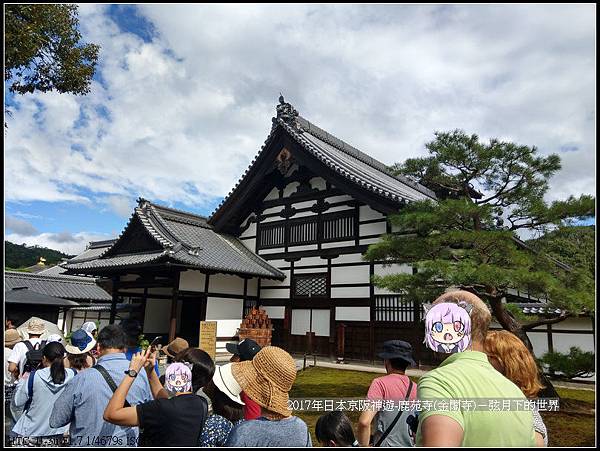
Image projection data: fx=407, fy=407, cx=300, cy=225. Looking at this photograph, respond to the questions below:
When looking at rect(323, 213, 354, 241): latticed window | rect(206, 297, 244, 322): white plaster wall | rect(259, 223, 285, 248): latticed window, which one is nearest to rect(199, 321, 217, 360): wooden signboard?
rect(206, 297, 244, 322): white plaster wall

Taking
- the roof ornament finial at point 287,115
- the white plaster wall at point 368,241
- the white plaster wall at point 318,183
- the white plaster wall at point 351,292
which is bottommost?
the white plaster wall at point 351,292

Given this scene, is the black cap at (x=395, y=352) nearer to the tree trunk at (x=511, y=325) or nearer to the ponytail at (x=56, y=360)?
the ponytail at (x=56, y=360)

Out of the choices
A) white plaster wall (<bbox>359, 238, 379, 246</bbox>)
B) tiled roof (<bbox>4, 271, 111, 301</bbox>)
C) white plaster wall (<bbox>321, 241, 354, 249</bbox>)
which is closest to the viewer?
white plaster wall (<bbox>359, 238, 379, 246</bbox>)

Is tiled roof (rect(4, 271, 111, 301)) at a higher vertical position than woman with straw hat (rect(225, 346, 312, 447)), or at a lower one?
higher

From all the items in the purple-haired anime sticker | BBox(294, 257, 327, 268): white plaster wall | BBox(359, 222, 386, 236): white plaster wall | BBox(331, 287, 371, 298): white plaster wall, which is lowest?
the purple-haired anime sticker

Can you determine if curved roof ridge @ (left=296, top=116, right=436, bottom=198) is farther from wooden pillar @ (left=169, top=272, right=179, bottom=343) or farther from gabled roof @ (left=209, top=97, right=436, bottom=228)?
wooden pillar @ (left=169, top=272, right=179, bottom=343)

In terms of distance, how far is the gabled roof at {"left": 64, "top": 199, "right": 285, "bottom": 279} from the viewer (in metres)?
12.8

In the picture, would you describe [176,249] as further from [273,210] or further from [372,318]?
[372,318]

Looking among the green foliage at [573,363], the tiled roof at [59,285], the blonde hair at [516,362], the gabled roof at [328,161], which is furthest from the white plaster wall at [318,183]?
the tiled roof at [59,285]

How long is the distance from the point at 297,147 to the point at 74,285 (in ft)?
63.9

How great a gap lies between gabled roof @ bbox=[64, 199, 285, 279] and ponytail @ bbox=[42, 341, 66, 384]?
8109 millimetres

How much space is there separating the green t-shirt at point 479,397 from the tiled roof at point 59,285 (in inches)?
1037

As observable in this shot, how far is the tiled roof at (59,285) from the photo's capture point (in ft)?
77.5

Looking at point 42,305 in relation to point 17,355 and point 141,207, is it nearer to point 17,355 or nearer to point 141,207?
point 141,207
